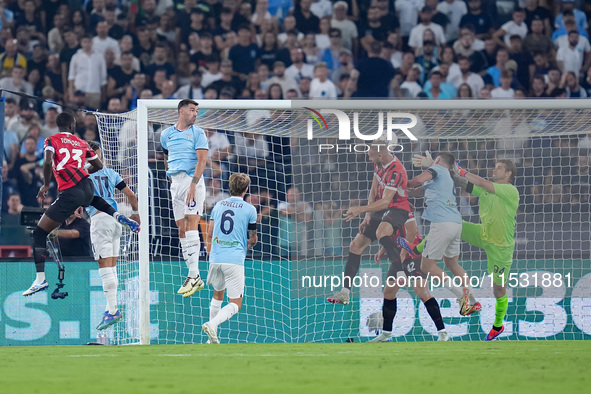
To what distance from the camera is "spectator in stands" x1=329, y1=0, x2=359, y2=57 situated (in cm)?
1506

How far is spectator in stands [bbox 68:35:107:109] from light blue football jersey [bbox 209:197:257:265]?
19.4ft

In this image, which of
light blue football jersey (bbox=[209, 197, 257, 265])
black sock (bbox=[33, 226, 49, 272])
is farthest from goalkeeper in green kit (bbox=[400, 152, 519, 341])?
black sock (bbox=[33, 226, 49, 272])

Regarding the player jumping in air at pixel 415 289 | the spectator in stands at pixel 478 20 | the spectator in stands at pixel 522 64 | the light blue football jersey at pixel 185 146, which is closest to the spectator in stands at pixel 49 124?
the light blue football jersey at pixel 185 146

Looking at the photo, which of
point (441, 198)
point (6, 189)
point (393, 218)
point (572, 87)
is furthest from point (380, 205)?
point (572, 87)

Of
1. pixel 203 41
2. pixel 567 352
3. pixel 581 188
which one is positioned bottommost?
pixel 567 352

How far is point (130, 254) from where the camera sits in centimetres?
1038

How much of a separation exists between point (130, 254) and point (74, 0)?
22.2 feet

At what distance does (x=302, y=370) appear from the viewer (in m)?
5.75

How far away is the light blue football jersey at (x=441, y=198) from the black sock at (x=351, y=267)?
3.01 feet

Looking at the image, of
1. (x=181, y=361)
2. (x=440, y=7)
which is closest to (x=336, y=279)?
(x=181, y=361)

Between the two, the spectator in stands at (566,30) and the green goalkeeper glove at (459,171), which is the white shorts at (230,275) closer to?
the green goalkeeper glove at (459,171)

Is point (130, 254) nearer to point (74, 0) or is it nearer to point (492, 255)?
point (492, 255)

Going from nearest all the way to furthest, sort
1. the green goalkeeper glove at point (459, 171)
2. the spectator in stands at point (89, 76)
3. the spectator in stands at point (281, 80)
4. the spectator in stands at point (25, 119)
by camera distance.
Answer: the green goalkeeper glove at point (459, 171), the spectator in stands at point (25, 119), the spectator in stands at point (281, 80), the spectator in stands at point (89, 76)

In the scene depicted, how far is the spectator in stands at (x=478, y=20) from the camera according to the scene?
1510cm
